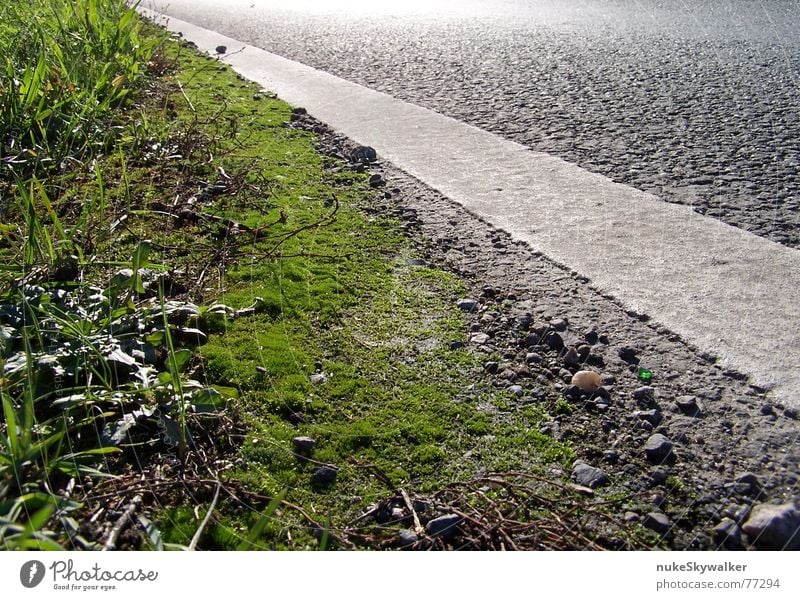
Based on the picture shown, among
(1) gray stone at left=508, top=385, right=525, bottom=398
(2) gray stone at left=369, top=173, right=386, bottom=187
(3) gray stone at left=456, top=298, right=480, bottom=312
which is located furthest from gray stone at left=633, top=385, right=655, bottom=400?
(2) gray stone at left=369, top=173, right=386, bottom=187

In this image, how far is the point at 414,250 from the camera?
3.05 meters

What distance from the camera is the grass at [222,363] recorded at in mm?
1766

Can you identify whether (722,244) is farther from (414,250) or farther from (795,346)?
(414,250)

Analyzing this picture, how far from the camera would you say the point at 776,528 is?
165 cm

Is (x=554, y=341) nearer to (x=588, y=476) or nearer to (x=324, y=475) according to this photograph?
(x=588, y=476)

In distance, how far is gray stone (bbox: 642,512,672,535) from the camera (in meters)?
1.71

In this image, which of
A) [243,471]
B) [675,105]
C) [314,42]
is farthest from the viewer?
[314,42]

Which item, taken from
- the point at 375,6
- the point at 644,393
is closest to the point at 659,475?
the point at 644,393

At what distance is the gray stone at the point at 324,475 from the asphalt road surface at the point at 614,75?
1974 millimetres

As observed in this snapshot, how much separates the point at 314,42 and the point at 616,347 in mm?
6515

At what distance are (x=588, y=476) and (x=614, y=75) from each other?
4499mm
